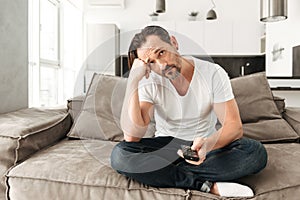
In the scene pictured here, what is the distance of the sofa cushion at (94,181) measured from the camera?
116cm

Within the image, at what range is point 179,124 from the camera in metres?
1.45

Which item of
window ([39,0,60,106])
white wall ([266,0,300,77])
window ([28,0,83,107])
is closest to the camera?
window ([28,0,83,107])

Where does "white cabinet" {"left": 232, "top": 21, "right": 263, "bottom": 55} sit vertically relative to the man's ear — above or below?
above

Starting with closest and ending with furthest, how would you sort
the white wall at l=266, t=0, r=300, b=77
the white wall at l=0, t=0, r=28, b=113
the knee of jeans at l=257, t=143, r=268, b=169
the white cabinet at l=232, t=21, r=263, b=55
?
the knee of jeans at l=257, t=143, r=268, b=169
the white wall at l=0, t=0, r=28, b=113
the white wall at l=266, t=0, r=300, b=77
the white cabinet at l=232, t=21, r=263, b=55

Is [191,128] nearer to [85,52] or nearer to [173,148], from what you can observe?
[173,148]

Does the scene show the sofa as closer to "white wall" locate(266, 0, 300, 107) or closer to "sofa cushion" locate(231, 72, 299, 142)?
"sofa cushion" locate(231, 72, 299, 142)

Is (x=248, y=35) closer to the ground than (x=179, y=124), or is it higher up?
higher up

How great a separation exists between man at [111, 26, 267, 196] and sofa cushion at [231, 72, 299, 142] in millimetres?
456

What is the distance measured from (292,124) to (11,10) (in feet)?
5.82

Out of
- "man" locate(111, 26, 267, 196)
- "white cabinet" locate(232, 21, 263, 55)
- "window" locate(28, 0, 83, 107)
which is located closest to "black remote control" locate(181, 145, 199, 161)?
"man" locate(111, 26, 267, 196)

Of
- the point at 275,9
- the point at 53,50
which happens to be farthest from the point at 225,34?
the point at 53,50

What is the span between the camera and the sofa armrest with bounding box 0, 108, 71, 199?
1.35 meters

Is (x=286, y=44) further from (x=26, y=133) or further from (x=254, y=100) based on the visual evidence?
(x=26, y=133)

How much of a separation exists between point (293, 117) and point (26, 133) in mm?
1422
